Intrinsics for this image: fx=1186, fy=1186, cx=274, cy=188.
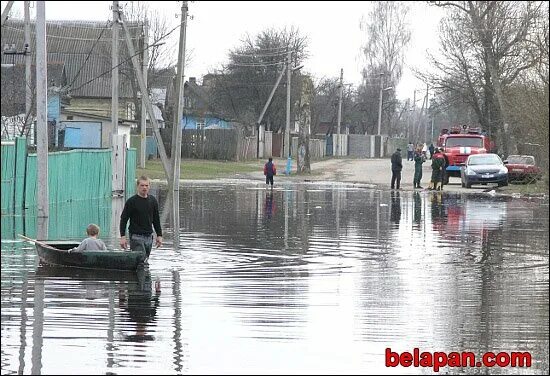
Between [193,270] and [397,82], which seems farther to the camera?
[397,82]

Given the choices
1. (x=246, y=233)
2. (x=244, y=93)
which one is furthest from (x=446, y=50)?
(x=246, y=233)

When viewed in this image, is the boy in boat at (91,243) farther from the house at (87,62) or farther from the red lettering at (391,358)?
the house at (87,62)

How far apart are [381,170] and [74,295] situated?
179 ft

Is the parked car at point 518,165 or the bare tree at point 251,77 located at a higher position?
the bare tree at point 251,77

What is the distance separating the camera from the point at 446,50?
63875mm

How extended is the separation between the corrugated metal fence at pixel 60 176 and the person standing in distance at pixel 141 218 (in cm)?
1223

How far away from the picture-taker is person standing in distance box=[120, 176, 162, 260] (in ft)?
56.2

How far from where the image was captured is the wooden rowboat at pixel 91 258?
55.8ft

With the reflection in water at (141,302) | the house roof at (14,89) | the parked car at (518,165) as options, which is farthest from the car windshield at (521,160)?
the reflection in water at (141,302)

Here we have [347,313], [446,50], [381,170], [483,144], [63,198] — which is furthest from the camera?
[381,170]

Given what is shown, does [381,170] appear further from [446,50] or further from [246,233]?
[246,233]

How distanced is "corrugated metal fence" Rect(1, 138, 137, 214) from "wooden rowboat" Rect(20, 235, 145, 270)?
1113cm

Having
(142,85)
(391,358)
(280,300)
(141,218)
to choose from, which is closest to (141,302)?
(280,300)

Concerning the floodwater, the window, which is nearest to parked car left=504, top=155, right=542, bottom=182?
the floodwater
